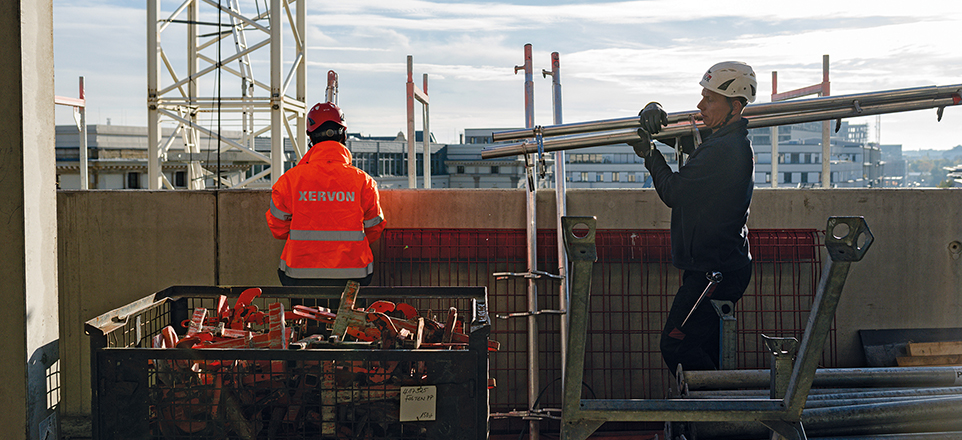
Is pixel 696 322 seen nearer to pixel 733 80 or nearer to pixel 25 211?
pixel 733 80

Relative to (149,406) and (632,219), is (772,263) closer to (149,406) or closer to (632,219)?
(632,219)

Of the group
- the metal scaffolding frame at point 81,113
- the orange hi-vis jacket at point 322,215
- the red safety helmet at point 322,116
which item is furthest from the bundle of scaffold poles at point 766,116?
the metal scaffolding frame at point 81,113

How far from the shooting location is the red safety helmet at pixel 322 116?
459 cm

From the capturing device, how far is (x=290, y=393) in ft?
7.90

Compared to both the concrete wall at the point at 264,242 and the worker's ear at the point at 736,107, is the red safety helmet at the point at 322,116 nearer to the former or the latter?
the concrete wall at the point at 264,242

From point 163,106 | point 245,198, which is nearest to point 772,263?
point 245,198

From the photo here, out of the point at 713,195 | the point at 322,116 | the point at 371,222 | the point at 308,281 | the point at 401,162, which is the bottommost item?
the point at 308,281

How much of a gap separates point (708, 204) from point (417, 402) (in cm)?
223

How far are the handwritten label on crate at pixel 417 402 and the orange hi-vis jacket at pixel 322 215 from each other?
2182mm

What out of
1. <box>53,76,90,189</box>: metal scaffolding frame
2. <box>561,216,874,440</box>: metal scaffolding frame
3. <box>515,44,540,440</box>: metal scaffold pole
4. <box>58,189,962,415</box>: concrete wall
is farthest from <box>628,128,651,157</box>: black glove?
<box>53,76,90,189</box>: metal scaffolding frame

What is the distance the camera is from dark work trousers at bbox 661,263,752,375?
4.03m

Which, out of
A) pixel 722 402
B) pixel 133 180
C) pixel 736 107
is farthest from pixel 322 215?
pixel 133 180

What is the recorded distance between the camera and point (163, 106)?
1551 cm

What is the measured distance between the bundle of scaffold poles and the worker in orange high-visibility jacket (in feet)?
3.05
